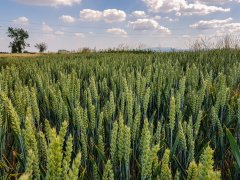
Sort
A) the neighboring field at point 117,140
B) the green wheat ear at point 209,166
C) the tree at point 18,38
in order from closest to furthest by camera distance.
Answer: the green wheat ear at point 209,166 < the neighboring field at point 117,140 < the tree at point 18,38

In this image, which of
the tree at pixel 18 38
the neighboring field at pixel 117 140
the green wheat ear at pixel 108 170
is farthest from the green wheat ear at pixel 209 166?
the tree at pixel 18 38

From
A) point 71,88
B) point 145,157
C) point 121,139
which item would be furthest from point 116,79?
point 145,157

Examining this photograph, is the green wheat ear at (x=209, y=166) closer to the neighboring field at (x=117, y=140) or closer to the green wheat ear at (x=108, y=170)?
the neighboring field at (x=117, y=140)

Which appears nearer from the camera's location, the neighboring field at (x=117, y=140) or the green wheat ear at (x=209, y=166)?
the green wheat ear at (x=209, y=166)

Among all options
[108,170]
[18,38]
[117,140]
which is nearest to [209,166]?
[108,170]

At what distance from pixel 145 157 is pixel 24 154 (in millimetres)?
441

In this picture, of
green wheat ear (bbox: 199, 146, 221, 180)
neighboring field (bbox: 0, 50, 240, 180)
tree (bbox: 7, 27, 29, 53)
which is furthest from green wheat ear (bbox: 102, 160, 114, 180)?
tree (bbox: 7, 27, 29, 53)

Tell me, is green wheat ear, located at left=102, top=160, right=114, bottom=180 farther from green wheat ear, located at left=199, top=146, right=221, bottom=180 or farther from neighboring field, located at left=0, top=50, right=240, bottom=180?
green wheat ear, located at left=199, top=146, right=221, bottom=180

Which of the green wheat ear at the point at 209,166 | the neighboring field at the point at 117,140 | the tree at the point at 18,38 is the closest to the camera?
the green wheat ear at the point at 209,166

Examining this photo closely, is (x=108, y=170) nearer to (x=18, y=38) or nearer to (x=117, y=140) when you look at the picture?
(x=117, y=140)

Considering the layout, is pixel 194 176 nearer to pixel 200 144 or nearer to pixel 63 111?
pixel 200 144

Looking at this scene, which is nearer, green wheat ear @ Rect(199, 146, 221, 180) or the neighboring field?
green wheat ear @ Rect(199, 146, 221, 180)

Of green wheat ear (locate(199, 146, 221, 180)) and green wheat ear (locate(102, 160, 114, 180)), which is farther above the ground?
green wheat ear (locate(199, 146, 221, 180))

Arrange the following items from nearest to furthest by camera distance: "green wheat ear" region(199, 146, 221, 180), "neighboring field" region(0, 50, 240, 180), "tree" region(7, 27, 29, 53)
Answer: "green wheat ear" region(199, 146, 221, 180) → "neighboring field" region(0, 50, 240, 180) → "tree" region(7, 27, 29, 53)
